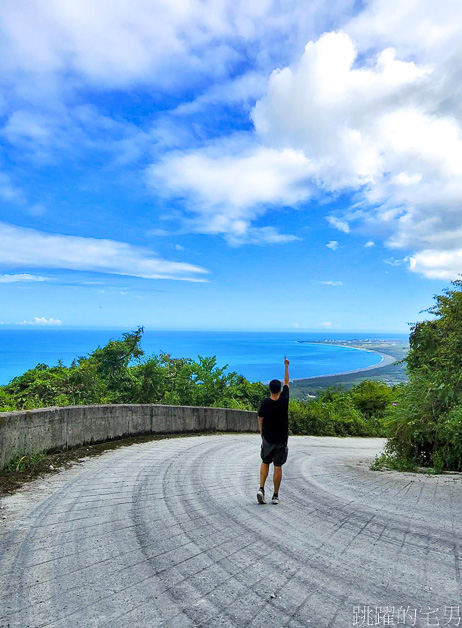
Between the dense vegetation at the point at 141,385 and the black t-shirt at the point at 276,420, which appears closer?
the black t-shirt at the point at 276,420

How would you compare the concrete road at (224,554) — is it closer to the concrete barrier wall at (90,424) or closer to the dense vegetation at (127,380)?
the concrete barrier wall at (90,424)

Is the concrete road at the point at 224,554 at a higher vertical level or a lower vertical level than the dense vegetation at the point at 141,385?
lower

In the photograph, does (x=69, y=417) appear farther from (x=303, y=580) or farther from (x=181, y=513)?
(x=303, y=580)

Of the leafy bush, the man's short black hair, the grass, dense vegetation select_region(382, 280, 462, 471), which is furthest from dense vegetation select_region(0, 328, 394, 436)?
the man's short black hair

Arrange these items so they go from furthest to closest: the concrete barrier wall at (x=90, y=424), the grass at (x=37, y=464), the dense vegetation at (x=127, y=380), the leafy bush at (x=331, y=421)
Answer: the leafy bush at (x=331, y=421), the dense vegetation at (x=127, y=380), the concrete barrier wall at (x=90, y=424), the grass at (x=37, y=464)

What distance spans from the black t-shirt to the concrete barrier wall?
14.7 feet

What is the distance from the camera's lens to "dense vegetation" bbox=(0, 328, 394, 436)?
1672 centimetres

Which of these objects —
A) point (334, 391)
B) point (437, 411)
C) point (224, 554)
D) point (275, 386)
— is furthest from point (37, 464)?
point (334, 391)

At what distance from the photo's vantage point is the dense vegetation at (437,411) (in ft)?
27.5

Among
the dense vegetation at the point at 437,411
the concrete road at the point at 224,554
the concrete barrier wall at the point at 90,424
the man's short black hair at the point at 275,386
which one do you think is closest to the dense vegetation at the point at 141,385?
the concrete barrier wall at the point at 90,424

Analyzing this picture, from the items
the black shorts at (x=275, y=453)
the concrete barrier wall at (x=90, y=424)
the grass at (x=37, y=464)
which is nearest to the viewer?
the black shorts at (x=275, y=453)

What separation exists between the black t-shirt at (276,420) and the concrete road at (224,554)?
910 millimetres

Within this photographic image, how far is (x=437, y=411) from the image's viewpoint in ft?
29.6

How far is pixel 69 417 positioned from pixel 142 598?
6.50m
